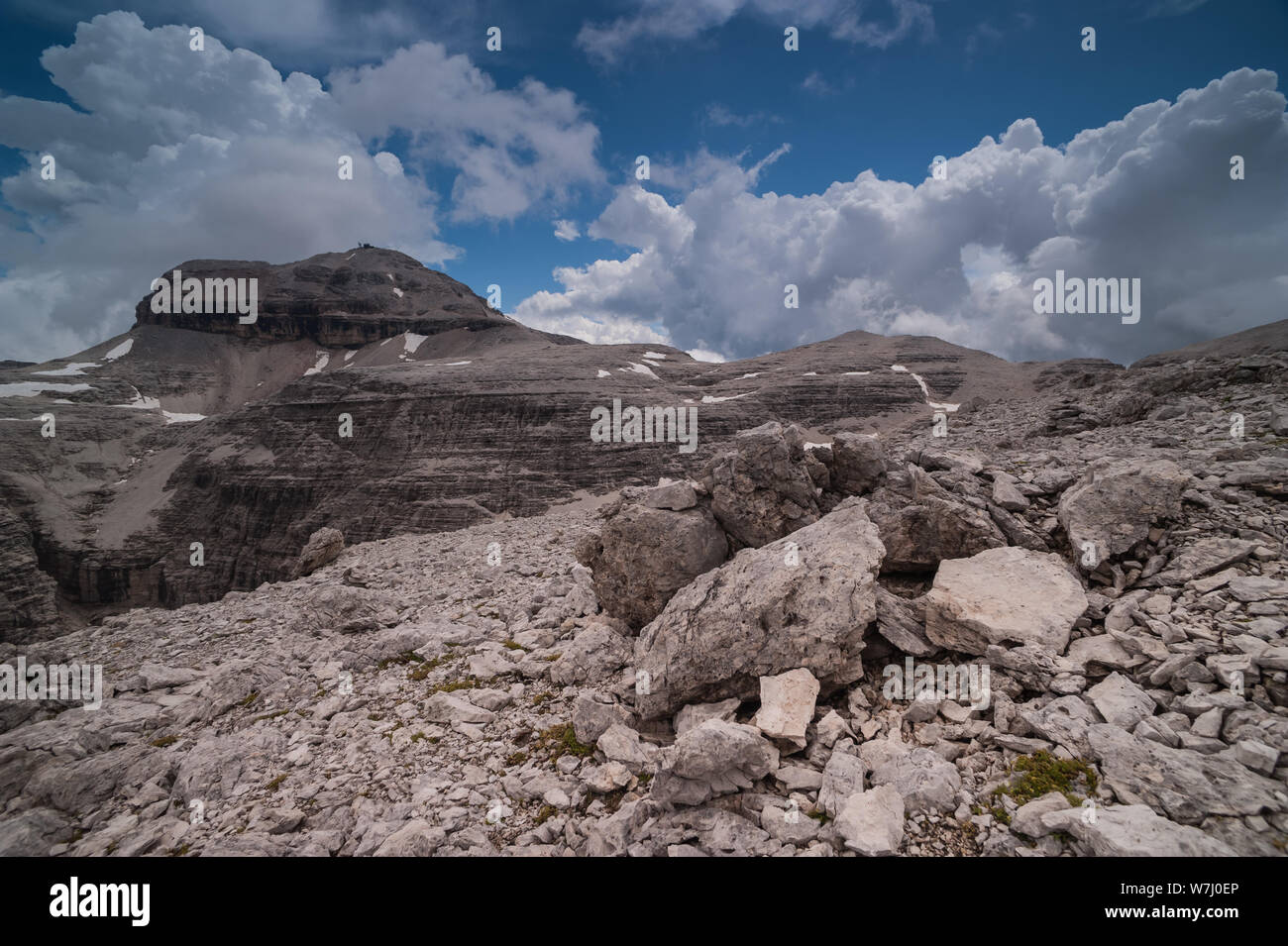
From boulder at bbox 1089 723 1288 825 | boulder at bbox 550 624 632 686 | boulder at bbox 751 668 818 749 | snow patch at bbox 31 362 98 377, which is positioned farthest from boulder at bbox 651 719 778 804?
snow patch at bbox 31 362 98 377

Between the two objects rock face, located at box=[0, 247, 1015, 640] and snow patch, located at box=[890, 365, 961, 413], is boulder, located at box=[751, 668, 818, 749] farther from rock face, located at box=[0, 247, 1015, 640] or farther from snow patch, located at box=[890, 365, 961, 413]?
snow patch, located at box=[890, 365, 961, 413]

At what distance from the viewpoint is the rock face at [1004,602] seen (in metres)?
7.30

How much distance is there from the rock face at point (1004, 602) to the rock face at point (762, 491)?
3.46m

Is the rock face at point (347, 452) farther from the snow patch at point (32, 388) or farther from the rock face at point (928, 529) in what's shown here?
the rock face at point (928, 529)

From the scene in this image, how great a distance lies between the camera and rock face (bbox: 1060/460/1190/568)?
8344mm

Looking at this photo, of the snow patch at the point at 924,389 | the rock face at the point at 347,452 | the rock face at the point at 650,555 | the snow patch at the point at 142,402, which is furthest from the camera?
the snow patch at the point at 142,402

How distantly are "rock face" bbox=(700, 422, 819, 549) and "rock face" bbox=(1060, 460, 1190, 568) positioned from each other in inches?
184

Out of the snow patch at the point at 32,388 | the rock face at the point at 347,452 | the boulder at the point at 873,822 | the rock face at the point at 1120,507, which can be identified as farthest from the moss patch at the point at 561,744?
the snow patch at the point at 32,388

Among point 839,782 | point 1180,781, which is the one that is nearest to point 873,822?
point 839,782

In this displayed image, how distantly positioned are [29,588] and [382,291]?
113710 millimetres

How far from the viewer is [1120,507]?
28.5ft

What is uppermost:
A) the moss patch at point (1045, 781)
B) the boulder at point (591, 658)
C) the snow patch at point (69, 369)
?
the snow patch at point (69, 369)

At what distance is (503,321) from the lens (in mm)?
140125

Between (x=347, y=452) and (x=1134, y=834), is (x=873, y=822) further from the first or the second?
(x=347, y=452)
